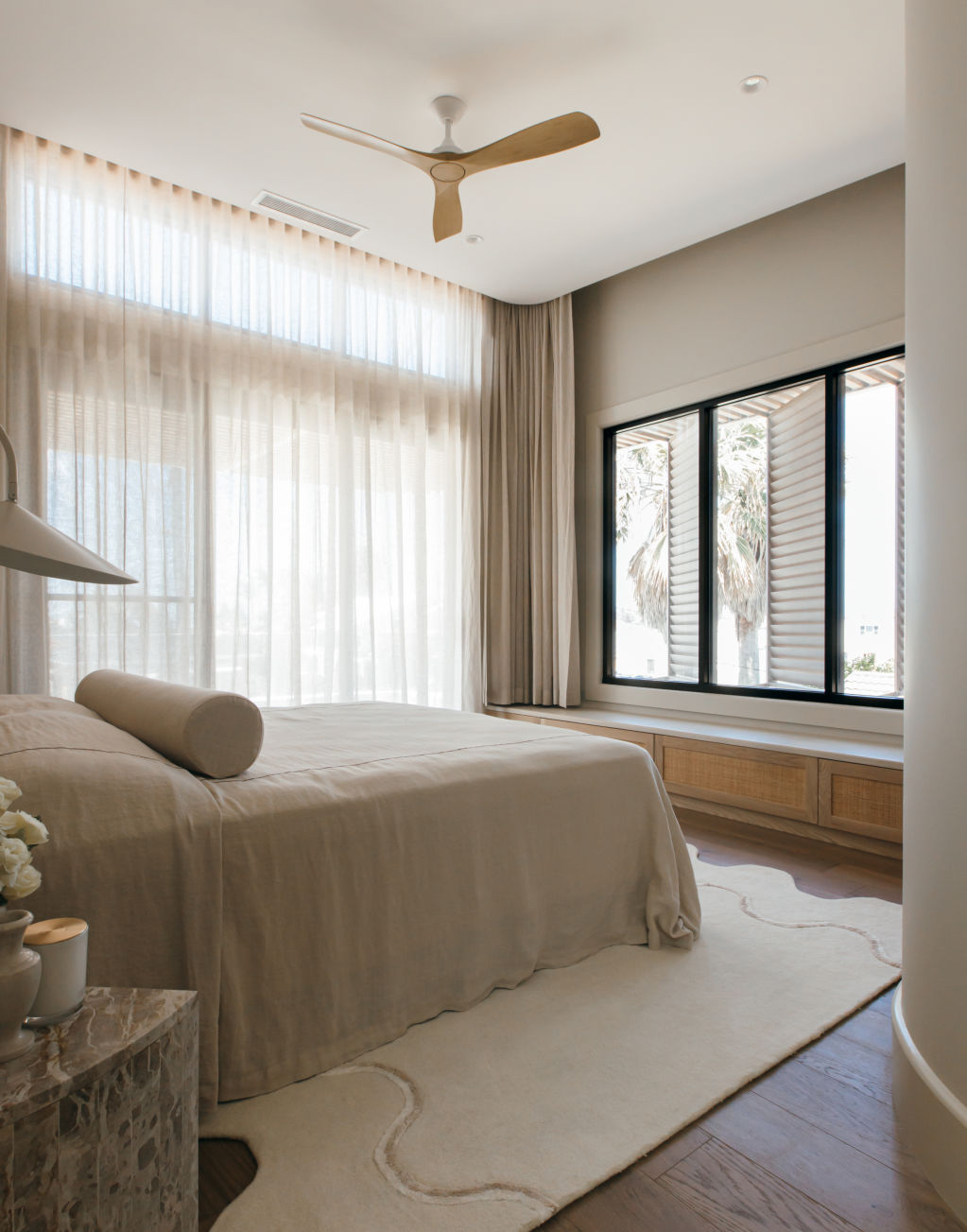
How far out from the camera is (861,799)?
312 centimetres

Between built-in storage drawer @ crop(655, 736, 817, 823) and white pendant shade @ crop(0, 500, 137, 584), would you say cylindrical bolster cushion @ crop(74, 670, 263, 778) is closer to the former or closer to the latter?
white pendant shade @ crop(0, 500, 137, 584)

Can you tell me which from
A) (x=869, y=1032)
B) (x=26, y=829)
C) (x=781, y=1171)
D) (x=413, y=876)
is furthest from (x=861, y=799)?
(x=26, y=829)

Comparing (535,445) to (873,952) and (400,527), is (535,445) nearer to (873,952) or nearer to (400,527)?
(400,527)

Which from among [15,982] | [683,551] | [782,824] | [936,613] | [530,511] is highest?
[530,511]

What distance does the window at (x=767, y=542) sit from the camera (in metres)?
3.58

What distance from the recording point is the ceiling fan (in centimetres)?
260

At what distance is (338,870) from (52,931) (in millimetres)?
650

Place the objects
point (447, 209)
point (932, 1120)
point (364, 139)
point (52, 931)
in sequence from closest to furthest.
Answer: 1. point (52, 931)
2. point (932, 1120)
3. point (364, 139)
4. point (447, 209)

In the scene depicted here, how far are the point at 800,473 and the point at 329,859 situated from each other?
10.7 feet

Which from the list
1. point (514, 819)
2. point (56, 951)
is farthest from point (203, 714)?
point (514, 819)

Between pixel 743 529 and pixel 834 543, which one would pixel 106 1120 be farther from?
pixel 743 529

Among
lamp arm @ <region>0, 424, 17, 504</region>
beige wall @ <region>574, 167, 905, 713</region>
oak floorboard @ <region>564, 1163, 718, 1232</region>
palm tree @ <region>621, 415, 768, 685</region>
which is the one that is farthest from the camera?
palm tree @ <region>621, 415, 768, 685</region>

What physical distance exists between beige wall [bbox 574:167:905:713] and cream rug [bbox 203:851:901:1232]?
277 cm

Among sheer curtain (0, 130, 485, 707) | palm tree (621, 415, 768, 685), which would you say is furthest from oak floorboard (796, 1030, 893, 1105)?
sheer curtain (0, 130, 485, 707)
